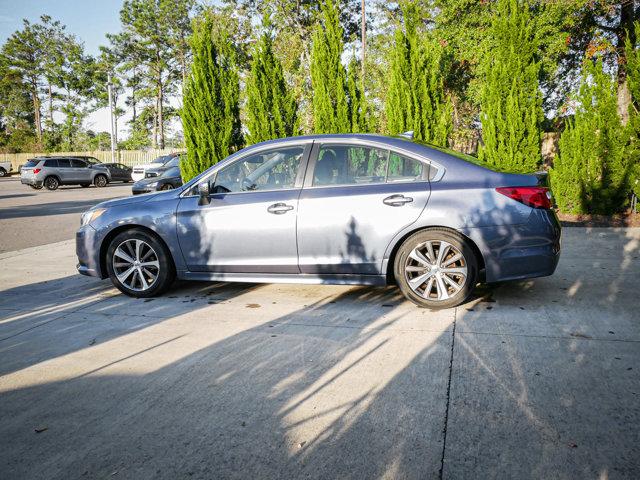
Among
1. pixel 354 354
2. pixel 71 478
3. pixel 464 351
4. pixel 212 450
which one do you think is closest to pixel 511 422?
pixel 464 351

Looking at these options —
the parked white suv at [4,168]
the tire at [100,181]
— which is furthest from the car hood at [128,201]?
the parked white suv at [4,168]

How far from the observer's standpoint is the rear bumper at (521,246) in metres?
4.34

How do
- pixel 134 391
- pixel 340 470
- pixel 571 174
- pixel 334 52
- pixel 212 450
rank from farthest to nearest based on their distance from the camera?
pixel 334 52, pixel 571 174, pixel 134 391, pixel 212 450, pixel 340 470

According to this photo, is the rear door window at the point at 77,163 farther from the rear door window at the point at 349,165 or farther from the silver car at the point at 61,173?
the rear door window at the point at 349,165

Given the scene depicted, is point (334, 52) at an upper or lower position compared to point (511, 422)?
upper

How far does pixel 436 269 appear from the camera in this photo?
178 inches

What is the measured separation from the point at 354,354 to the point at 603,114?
8.29 metres

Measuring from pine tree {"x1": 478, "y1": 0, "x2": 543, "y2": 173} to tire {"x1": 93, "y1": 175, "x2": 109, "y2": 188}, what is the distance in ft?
82.7

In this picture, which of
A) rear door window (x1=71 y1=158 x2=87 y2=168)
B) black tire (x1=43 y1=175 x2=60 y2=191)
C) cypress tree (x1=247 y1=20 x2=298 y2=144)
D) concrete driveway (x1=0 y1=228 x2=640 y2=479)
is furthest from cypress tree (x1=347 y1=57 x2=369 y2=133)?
rear door window (x1=71 y1=158 x2=87 y2=168)

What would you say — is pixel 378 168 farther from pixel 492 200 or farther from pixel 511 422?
pixel 511 422

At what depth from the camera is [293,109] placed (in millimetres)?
11383

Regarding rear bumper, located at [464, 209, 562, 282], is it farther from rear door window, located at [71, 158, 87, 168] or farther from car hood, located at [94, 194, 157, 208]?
rear door window, located at [71, 158, 87, 168]

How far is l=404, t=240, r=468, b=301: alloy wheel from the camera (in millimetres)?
4492

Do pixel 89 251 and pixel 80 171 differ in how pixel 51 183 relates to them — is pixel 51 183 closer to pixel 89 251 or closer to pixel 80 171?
pixel 80 171
